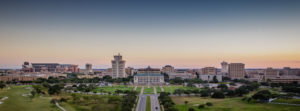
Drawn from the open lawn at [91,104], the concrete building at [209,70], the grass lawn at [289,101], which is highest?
the concrete building at [209,70]

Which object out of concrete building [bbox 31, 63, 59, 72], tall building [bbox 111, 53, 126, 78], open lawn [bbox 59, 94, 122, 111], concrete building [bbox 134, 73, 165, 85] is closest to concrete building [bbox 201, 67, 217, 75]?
concrete building [bbox 134, 73, 165, 85]

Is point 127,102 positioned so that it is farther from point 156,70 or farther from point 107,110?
point 156,70

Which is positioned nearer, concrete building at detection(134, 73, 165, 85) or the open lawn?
the open lawn

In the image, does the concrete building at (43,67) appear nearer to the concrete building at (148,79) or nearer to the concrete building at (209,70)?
the concrete building at (148,79)

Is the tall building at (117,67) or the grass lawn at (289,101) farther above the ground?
the tall building at (117,67)

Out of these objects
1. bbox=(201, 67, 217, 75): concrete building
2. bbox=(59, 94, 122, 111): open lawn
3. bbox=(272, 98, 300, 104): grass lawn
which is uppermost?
bbox=(201, 67, 217, 75): concrete building

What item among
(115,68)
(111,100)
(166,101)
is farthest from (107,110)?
(115,68)

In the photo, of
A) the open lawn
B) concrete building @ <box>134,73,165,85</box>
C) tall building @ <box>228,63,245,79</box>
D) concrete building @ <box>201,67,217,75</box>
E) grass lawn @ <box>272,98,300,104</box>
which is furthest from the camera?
concrete building @ <box>201,67,217,75</box>

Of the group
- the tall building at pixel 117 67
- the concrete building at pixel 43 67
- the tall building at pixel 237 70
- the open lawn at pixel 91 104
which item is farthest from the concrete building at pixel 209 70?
the concrete building at pixel 43 67

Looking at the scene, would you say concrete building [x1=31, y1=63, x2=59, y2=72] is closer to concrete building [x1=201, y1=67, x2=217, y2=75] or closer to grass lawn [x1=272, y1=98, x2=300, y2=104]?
concrete building [x1=201, y1=67, x2=217, y2=75]

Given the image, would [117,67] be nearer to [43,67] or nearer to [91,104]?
[91,104]

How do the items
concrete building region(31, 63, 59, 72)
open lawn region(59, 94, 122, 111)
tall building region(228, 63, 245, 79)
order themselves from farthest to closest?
concrete building region(31, 63, 59, 72) < tall building region(228, 63, 245, 79) < open lawn region(59, 94, 122, 111)
